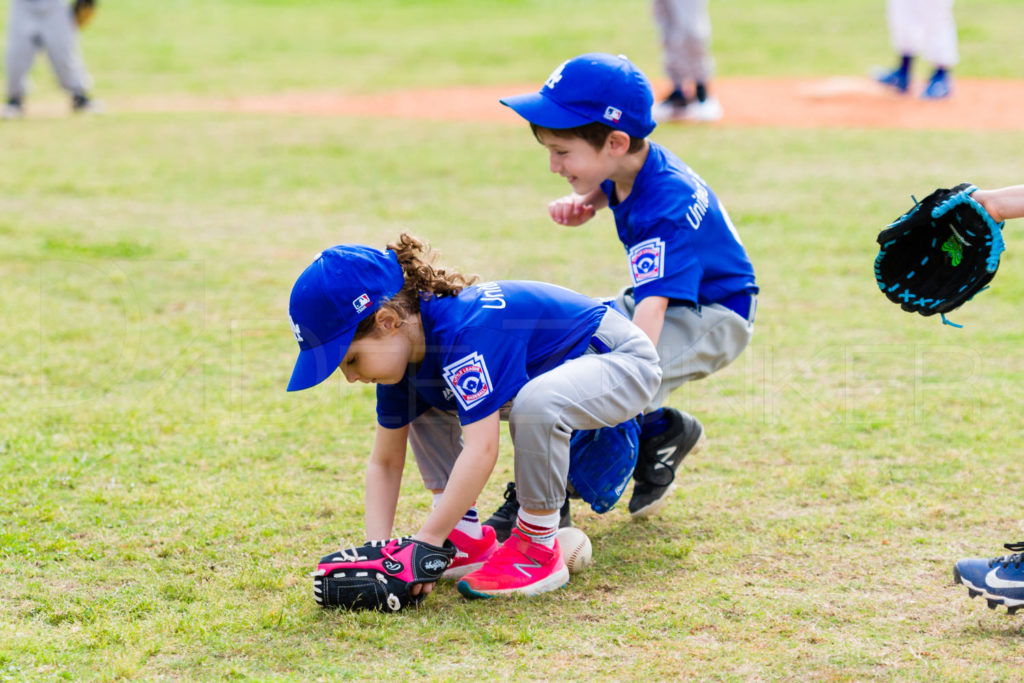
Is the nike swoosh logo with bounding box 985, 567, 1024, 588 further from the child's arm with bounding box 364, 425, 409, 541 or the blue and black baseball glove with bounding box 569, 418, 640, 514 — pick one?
the child's arm with bounding box 364, 425, 409, 541

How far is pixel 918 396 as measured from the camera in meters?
4.24

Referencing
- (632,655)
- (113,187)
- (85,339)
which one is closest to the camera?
(632,655)

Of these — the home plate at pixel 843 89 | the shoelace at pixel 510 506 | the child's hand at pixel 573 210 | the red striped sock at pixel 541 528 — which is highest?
the child's hand at pixel 573 210

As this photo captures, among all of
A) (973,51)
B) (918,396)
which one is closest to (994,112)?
(973,51)

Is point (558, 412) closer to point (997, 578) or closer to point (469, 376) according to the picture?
point (469, 376)

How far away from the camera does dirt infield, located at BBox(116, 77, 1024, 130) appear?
31.0 feet

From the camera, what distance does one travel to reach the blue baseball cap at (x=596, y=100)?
11.2ft

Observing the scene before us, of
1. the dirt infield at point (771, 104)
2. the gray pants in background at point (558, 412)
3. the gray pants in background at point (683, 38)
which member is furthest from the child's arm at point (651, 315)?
the dirt infield at point (771, 104)

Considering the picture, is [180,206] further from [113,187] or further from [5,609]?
[5,609]

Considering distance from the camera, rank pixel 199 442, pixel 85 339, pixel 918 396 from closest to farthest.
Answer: pixel 199 442
pixel 918 396
pixel 85 339

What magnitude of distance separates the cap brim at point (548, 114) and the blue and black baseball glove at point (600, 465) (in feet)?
3.02

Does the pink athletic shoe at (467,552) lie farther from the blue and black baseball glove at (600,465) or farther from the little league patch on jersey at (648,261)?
the little league patch on jersey at (648,261)

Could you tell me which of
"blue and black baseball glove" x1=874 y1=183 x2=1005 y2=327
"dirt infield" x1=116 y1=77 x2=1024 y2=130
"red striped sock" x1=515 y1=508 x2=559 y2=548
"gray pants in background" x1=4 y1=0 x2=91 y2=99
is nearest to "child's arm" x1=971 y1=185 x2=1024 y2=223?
"blue and black baseball glove" x1=874 y1=183 x2=1005 y2=327

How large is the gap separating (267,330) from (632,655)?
2930 mm
